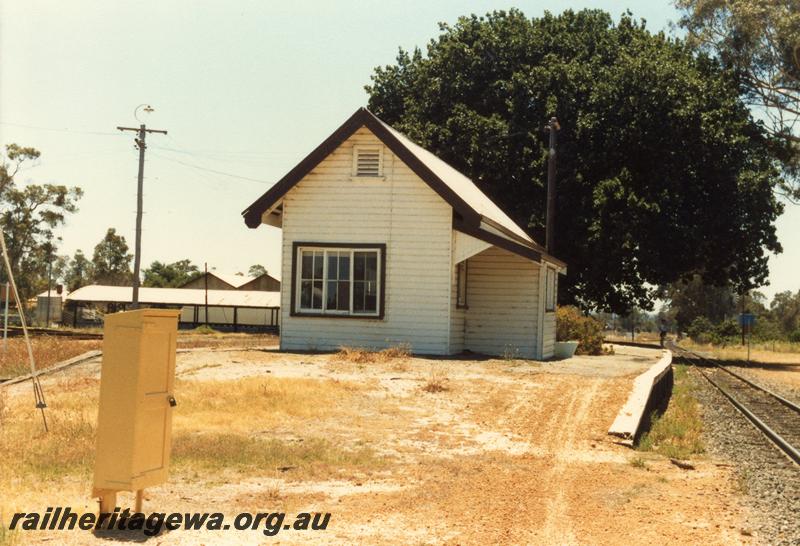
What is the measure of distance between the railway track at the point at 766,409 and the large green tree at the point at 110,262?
88306 mm

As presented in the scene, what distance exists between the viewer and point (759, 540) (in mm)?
7180

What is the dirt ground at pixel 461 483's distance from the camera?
23.3 ft

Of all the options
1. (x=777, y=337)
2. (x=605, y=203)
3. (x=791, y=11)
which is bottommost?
(x=777, y=337)

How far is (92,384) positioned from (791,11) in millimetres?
35084

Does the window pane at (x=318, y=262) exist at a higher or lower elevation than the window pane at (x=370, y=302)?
higher

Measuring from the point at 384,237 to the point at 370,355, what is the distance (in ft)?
12.5

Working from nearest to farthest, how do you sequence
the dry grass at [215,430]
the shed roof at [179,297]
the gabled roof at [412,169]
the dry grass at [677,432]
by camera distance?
the dry grass at [215,430], the dry grass at [677,432], the gabled roof at [412,169], the shed roof at [179,297]

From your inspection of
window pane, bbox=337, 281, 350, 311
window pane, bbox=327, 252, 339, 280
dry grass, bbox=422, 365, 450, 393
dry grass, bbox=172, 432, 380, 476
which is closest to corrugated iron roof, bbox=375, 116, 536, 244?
window pane, bbox=327, 252, 339, 280

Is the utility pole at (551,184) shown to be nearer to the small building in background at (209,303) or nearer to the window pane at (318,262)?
the window pane at (318,262)

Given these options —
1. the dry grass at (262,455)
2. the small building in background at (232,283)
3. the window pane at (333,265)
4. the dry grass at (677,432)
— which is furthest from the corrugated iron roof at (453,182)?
the small building in background at (232,283)

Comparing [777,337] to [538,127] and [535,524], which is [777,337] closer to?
[538,127]

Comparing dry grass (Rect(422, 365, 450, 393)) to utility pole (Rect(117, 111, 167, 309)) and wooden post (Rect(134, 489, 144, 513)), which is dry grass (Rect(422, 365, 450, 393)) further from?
utility pole (Rect(117, 111, 167, 309))

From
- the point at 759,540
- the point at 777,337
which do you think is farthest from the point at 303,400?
the point at 777,337

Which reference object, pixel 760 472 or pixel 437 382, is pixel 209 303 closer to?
pixel 437 382
